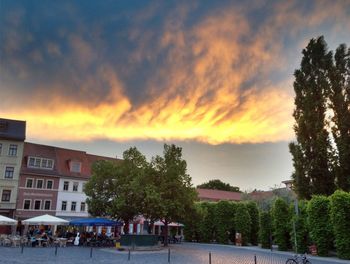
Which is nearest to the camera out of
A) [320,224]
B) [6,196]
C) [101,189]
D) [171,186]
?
[320,224]

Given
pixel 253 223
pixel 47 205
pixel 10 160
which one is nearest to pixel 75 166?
pixel 47 205

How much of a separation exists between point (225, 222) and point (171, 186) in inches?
555

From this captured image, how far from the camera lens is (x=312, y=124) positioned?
37531 mm

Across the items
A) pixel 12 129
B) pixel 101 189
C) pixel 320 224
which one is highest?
pixel 12 129

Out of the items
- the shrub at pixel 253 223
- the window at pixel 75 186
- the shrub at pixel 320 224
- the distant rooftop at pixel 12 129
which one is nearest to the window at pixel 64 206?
the window at pixel 75 186

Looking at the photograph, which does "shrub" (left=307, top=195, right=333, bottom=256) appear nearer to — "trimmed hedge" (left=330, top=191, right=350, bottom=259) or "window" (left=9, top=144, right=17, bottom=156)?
"trimmed hedge" (left=330, top=191, right=350, bottom=259)

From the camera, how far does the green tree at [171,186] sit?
1448 inches

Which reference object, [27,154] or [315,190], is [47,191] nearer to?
[27,154]

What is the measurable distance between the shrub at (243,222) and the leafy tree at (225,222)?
4.89ft

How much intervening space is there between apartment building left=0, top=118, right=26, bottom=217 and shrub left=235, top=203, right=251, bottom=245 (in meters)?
33.0

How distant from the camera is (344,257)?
2828 centimetres

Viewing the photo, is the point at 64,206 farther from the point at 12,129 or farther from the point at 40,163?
the point at 12,129

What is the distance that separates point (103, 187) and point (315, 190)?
23494 millimetres

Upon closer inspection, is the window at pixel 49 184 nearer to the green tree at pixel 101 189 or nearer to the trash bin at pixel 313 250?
the green tree at pixel 101 189
